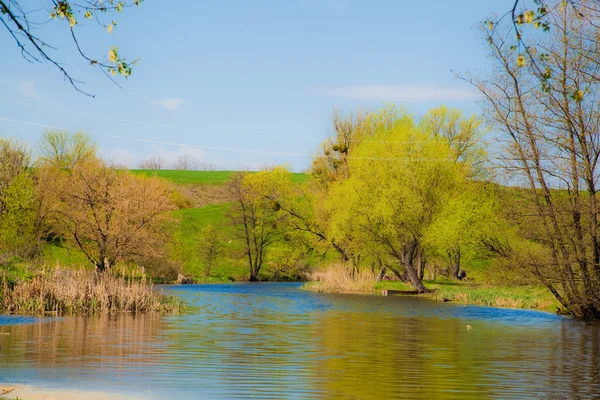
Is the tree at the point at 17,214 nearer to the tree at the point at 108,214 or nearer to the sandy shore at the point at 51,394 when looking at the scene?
the tree at the point at 108,214

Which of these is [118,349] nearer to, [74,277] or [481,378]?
[481,378]

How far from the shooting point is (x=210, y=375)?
51.4 feet

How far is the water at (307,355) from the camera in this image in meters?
14.2

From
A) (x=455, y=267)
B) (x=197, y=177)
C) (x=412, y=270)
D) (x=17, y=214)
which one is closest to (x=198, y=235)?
(x=455, y=267)

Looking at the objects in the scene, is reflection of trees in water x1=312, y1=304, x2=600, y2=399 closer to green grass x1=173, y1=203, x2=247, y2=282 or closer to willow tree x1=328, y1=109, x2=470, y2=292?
willow tree x1=328, y1=109, x2=470, y2=292

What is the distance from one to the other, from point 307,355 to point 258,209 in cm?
6401

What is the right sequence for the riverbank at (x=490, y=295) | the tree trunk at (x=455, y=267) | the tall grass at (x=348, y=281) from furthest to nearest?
1. the tree trunk at (x=455, y=267)
2. the tall grass at (x=348, y=281)
3. the riverbank at (x=490, y=295)

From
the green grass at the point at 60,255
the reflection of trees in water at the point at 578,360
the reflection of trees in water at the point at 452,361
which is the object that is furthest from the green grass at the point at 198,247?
the reflection of trees in water at the point at 578,360

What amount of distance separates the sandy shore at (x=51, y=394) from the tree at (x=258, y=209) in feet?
193

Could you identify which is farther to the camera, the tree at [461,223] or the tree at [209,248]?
the tree at [209,248]

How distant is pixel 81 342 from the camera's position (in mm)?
21062

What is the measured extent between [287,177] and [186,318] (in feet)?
144

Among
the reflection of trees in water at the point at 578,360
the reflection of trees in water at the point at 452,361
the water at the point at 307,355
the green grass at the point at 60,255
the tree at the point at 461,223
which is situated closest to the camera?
the water at the point at 307,355

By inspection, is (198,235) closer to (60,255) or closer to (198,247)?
(198,247)
